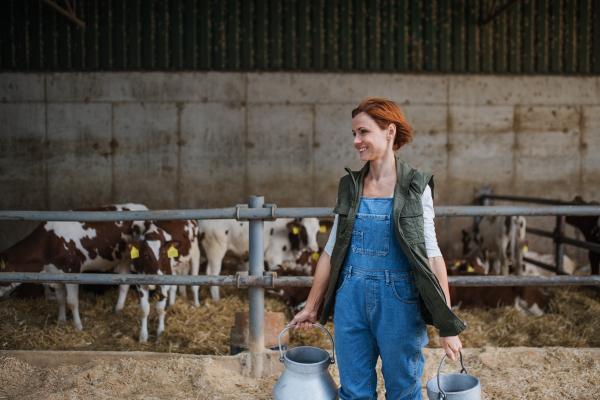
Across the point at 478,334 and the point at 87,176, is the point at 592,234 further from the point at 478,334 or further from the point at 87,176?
the point at 87,176

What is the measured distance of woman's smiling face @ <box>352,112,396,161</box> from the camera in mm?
2100

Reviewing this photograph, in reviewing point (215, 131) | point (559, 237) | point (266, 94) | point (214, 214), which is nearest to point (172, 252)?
point (214, 214)

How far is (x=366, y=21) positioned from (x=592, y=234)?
477 centimetres

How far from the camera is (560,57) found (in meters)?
8.07

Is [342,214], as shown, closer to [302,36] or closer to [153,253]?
[153,253]

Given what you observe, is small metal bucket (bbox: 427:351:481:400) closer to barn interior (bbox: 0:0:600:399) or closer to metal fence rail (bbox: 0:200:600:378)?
metal fence rail (bbox: 0:200:600:378)

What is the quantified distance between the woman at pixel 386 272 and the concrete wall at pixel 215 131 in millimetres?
5743

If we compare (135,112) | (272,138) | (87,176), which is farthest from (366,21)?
(87,176)

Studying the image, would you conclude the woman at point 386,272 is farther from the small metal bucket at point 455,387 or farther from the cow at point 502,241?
the cow at point 502,241

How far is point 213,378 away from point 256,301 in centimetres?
59

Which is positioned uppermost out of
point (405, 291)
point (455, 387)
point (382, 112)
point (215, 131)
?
point (215, 131)

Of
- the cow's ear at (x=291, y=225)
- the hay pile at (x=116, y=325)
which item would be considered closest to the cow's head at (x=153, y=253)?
the hay pile at (x=116, y=325)

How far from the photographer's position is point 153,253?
182 inches

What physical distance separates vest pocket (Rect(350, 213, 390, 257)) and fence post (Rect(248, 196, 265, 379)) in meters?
1.31
